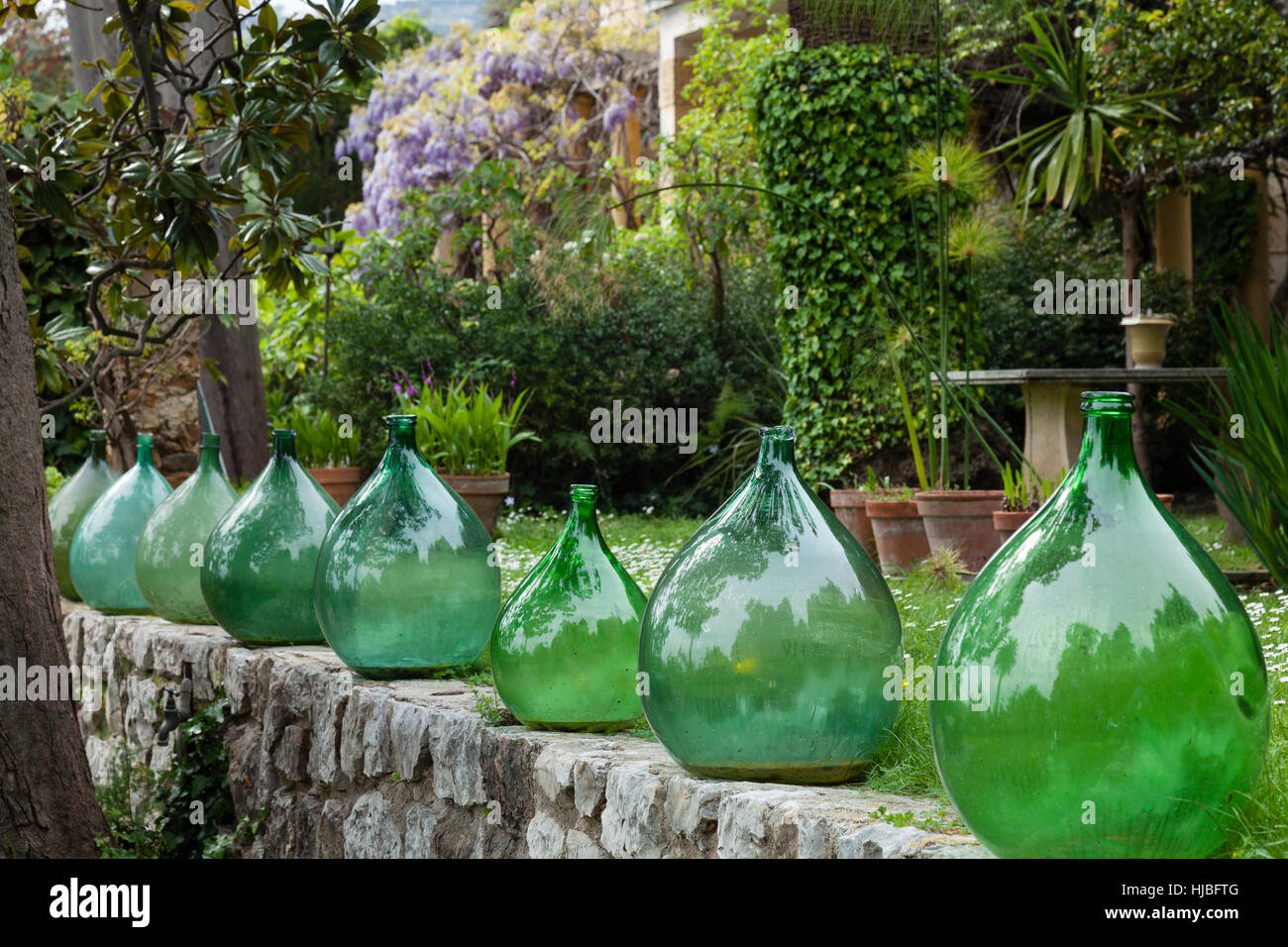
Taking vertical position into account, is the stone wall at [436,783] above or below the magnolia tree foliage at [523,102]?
below

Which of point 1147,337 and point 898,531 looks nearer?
point 898,531

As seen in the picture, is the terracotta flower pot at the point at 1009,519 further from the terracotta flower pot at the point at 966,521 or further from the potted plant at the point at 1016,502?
the terracotta flower pot at the point at 966,521

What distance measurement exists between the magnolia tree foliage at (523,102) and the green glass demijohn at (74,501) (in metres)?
11.9

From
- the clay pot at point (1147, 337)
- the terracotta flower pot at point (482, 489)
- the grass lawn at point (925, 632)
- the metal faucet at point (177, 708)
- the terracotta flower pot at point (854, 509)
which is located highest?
the clay pot at point (1147, 337)

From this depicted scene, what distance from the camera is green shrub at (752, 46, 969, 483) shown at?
749 centimetres

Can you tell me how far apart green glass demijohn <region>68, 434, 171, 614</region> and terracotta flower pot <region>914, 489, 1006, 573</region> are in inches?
124

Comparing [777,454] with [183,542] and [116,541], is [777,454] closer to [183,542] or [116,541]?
[183,542]

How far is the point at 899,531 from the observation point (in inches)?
239

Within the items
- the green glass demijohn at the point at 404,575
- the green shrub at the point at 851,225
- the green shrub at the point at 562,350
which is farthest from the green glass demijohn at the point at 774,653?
the green shrub at the point at 562,350

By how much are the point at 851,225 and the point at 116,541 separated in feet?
15.1

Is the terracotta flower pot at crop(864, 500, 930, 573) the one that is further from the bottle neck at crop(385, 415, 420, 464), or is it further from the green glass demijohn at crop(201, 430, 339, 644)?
the bottle neck at crop(385, 415, 420, 464)

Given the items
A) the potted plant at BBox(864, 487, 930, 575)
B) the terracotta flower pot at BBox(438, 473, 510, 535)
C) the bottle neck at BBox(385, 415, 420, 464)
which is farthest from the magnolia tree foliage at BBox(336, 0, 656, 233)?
the bottle neck at BBox(385, 415, 420, 464)

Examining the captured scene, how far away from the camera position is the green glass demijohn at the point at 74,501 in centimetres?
505

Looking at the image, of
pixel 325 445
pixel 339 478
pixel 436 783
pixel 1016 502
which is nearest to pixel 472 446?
pixel 339 478
